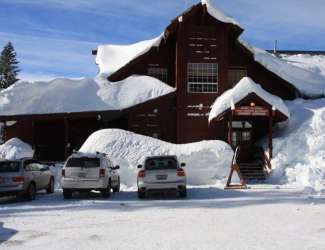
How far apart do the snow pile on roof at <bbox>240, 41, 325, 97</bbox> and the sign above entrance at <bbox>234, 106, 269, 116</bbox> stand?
632 centimetres

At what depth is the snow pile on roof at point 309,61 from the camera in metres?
42.6

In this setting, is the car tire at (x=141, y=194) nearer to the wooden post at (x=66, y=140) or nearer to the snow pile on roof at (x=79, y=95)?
the wooden post at (x=66, y=140)

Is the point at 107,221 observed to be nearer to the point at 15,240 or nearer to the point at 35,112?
the point at 15,240

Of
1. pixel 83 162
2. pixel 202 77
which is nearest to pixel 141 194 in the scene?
pixel 83 162

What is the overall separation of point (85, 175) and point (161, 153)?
8728 millimetres

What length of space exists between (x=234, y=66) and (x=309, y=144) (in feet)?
30.4

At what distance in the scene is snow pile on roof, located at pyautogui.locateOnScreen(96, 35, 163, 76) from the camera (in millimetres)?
38469

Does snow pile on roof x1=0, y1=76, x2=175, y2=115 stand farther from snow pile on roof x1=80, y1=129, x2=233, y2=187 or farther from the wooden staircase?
the wooden staircase

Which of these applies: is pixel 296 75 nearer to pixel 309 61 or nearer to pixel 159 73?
pixel 309 61

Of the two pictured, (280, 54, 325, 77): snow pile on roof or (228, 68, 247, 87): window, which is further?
(280, 54, 325, 77): snow pile on roof

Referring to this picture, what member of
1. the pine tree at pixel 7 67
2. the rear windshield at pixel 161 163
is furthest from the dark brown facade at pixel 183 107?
the pine tree at pixel 7 67

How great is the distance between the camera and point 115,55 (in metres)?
43.3

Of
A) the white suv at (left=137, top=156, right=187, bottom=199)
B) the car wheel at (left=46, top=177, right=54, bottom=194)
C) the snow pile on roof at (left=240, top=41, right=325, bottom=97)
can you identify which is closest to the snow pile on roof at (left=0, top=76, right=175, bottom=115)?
the snow pile on roof at (left=240, top=41, right=325, bottom=97)

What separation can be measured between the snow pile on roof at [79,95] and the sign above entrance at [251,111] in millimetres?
5042
